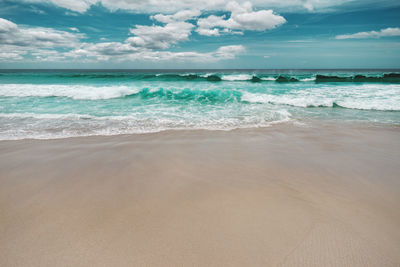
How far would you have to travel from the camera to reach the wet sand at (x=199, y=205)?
1.65 meters

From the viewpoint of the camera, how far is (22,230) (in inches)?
75.3

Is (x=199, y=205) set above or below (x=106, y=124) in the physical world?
below

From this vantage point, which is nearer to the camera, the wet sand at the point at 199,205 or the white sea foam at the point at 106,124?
the wet sand at the point at 199,205

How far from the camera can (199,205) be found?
2264 mm

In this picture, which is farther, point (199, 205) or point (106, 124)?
point (106, 124)

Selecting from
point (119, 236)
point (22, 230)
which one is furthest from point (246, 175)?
point (22, 230)

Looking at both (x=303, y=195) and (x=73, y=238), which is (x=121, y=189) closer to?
(x=73, y=238)

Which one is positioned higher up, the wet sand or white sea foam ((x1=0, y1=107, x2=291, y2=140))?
white sea foam ((x1=0, y1=107, x2=291, y2=140))

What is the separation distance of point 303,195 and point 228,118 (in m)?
4.56

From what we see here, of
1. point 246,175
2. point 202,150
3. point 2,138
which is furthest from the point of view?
point 2,138

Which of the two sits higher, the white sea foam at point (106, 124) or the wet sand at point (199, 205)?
the white sea foam at point (106, 124)

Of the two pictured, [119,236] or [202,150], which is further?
[202,150]

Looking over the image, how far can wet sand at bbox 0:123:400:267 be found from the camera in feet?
5.41

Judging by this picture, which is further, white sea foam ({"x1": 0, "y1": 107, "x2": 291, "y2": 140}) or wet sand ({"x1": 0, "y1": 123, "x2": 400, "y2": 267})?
white sea foam ({"x1": 0, "y1": 107, "x2": 291, "y2": 140})
